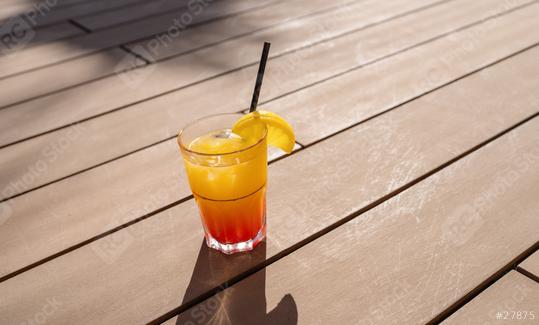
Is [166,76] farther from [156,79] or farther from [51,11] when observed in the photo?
[51,11]

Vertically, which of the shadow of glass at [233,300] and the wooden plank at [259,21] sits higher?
the wooden plank at [259,21]

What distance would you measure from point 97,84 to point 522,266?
44.9 inches

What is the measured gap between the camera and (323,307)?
2.24ft

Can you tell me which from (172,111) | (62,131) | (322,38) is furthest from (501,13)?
(62,131)

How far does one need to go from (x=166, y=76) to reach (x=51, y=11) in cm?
89

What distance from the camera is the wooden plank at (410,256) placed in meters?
0.68

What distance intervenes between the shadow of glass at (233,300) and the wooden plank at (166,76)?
2.11 ft

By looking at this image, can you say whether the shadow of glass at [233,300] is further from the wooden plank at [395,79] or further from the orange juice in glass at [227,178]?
the wooden plank at [395,79]

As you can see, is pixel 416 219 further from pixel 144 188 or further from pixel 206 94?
pixel 206 94

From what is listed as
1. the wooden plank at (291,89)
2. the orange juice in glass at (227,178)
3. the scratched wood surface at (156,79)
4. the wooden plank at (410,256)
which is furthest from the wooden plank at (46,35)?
the wooden plank at (410,256)

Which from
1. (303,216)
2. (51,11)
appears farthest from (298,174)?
(51,11)

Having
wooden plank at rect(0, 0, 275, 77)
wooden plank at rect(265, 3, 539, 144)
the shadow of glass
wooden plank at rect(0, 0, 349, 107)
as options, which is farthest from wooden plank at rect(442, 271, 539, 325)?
wooden plank at rect(0, 0, 275, 77)

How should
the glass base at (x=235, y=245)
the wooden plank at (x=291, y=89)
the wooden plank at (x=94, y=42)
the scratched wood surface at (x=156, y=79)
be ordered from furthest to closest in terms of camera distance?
the wooden plank at (x=94, y=42), the scratched wood surface at (x=156, y=79), the wooden plank at (x=291, y=89), the glass base at (x=235, y=245)

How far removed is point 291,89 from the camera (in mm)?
1278
